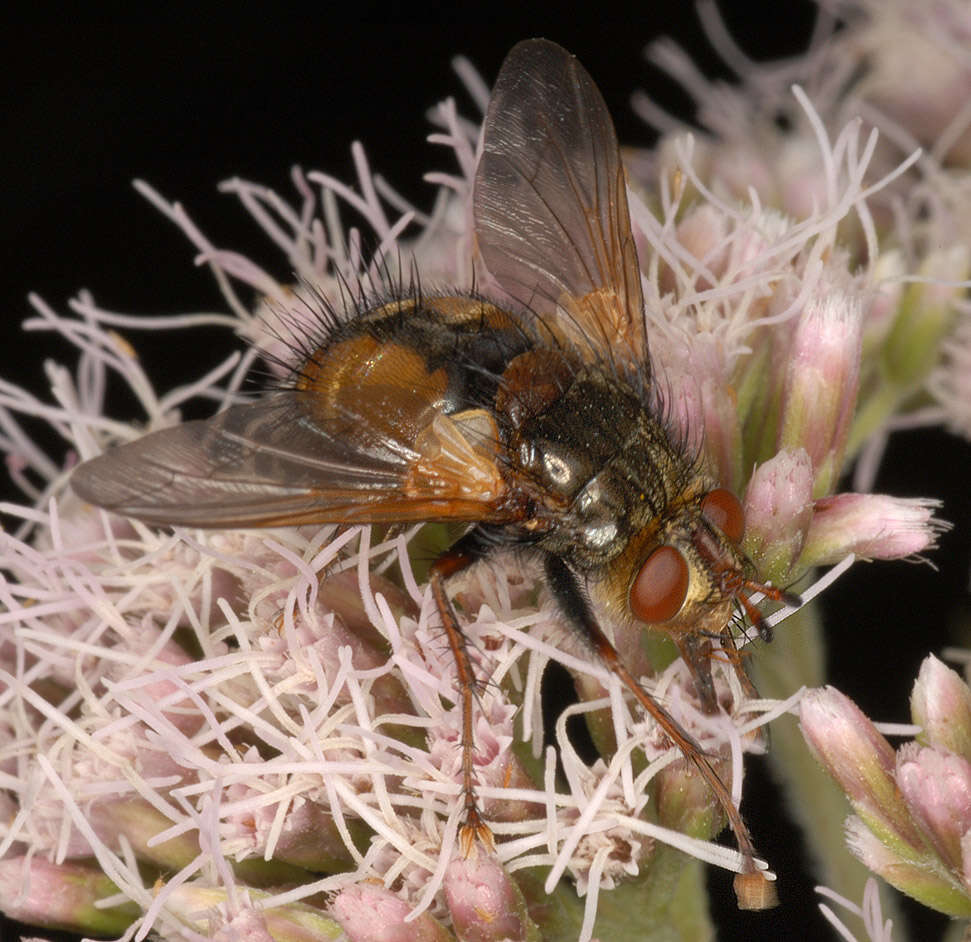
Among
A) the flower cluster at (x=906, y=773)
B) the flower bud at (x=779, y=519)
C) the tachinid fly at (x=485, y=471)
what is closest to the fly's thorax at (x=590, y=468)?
the tachinid fly at (x=485, y=471)

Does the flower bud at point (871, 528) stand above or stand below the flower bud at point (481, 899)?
above

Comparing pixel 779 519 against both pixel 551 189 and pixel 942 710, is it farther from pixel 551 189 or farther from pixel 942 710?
pixel 551 189

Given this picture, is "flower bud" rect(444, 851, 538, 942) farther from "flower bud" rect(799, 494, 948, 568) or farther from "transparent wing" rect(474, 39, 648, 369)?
"transparent wing" rect(474, 39, 648, 369)

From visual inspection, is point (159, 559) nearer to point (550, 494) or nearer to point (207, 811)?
point (207, 811)

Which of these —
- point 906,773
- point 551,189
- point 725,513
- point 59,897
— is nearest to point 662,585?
point 725,513

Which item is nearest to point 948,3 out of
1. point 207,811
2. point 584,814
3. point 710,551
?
point 710,551

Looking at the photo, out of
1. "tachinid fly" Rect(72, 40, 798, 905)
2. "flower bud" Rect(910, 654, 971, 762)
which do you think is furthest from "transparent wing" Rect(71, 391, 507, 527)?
"flower bud" Rect(910, 654, 971, 762)

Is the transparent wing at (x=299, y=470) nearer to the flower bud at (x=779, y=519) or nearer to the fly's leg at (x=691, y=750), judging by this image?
the fly's leg at (x=691, y=750)
